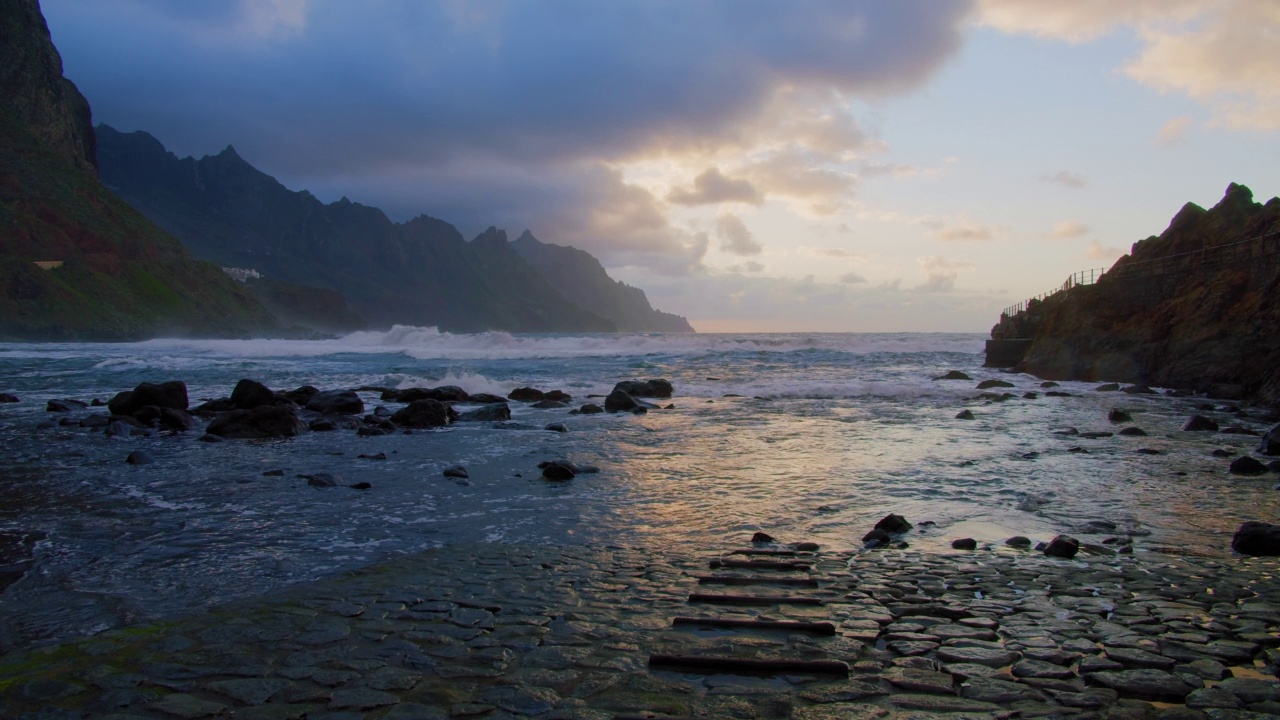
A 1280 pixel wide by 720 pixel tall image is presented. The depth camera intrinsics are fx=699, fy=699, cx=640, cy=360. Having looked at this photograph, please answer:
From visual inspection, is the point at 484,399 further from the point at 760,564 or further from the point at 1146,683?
the point at 1146,683

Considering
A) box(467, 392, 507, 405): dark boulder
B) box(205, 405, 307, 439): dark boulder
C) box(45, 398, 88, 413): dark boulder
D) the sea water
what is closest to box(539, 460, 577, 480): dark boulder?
the sea water

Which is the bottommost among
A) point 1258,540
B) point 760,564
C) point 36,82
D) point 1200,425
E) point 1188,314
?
point 760,564

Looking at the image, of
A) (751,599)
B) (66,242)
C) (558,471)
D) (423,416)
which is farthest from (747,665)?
(66,242)

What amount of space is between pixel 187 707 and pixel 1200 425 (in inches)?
745

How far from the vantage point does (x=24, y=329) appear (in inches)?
2916

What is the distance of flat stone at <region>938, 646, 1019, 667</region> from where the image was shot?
404cm

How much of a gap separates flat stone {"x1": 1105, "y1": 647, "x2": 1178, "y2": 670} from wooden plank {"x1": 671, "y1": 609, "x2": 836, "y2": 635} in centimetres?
159

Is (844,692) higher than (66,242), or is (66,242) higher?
(66,242)

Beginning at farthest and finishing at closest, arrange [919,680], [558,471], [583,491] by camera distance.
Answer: [558,471] < [583,491] < [919,680]

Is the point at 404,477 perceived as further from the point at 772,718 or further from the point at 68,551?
the point at 772,718

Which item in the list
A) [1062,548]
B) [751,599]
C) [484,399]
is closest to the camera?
[751,599]

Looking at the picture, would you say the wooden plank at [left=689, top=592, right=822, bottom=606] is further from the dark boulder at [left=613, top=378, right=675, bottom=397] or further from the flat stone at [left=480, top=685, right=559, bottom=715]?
the dark boulder at [left=613, top=378, right=675, bottom=397]

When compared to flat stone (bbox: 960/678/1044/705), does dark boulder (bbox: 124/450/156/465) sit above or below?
below

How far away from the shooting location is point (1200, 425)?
609 inches
